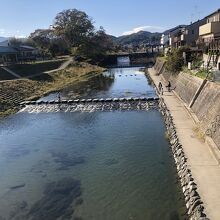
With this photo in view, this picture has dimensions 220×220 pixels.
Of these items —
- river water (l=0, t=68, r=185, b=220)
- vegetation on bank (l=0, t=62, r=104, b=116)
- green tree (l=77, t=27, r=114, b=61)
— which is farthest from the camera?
green tree (l=77, t=27, r=114, b=61)

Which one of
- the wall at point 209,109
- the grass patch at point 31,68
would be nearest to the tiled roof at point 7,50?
the grass patch at point 31,68

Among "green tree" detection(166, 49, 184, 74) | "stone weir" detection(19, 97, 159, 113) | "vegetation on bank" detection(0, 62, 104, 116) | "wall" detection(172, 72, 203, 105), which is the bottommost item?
"stone weir" detection(19, 97, 159, 113)

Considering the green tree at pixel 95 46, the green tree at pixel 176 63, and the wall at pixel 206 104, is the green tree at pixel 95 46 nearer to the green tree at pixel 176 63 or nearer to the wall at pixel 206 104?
the green tree at pixel 176 63

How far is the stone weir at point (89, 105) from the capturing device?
37.2 m

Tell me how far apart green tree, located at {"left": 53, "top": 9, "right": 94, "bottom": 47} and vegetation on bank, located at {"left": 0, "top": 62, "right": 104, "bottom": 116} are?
1147 inches

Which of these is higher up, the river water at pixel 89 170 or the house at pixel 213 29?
the house at pixel 213 29

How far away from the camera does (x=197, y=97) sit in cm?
2938

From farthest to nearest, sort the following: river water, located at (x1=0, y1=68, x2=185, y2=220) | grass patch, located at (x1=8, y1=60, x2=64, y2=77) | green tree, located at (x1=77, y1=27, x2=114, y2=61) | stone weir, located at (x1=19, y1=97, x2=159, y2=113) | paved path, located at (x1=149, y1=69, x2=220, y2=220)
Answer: green tree, located at (x1=77, y1=27, x2=114, y2=61)
grass patch, located at (x1=8, y1=60, x2=64, y2=77)
stone weir, located at (x1=19, y1=97, x2=159, y2=113)
river water, located at (x1=0, y1=68, x2=185, y2=220)
paved path, located at (x1=149, y1=69, x2=220, y2=220)

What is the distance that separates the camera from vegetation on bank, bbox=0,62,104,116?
41250 mm

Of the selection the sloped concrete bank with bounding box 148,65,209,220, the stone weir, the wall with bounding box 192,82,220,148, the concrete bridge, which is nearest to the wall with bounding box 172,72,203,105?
the wall with bounding box 192,82,220,148

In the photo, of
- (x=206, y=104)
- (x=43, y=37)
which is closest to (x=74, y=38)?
(x=43, y=37)

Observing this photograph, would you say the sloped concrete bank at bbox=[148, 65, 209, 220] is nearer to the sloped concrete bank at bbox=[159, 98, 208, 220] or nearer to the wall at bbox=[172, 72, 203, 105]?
the sloped concrete bank at bbox=[159, 98, 208, 220]

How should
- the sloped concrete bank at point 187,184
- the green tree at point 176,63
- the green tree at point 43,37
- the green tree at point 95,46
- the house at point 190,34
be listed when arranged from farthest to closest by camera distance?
the green tree at point 43,37 → the green tree at point 95,46 → the house at point 190,34 → the green tree at point 176,63 → the sloped concrete bank at point 187,184

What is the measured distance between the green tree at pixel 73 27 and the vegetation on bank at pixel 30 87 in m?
29.1
